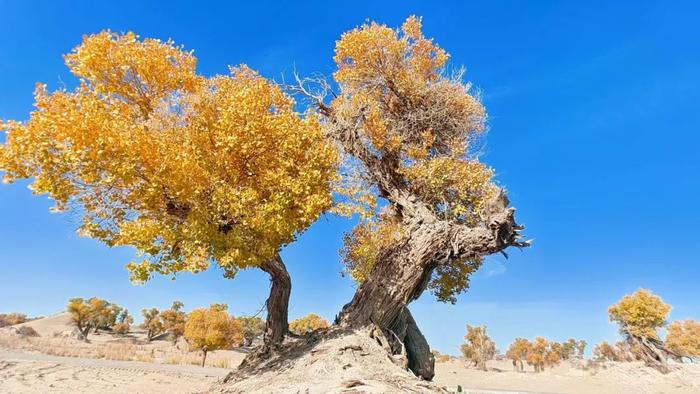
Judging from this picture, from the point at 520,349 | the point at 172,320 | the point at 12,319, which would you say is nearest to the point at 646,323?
the point at 520,349

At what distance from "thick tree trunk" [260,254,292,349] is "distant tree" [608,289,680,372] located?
3357 centimetres

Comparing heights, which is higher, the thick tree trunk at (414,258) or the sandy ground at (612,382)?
the thick tree trunk at (414,258)

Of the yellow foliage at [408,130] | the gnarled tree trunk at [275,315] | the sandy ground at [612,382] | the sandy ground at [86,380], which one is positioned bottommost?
the sandy ground at [86,380]

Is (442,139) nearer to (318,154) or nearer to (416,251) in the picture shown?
(416,251)

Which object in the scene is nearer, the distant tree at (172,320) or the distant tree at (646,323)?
the distant tree at (646,323)

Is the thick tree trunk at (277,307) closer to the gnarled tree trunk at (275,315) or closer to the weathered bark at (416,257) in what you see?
the gnarled tree trunk at (275,315)

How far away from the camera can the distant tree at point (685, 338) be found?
35.9 metres

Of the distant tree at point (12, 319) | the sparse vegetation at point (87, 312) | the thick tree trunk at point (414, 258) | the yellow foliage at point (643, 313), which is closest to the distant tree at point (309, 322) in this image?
the sparse vegetation at point (87, 312)

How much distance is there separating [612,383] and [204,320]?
3470 centimetres

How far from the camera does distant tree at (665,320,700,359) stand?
35.9 meters

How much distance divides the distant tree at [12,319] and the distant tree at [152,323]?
2831cm

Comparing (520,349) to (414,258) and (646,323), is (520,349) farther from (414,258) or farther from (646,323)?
(414,258)

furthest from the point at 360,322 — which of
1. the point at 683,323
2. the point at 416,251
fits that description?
the point at 683,323

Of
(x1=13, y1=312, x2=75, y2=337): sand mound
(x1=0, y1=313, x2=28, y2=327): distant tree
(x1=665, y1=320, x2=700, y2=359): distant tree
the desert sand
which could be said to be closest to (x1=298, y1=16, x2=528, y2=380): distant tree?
the desert sand
